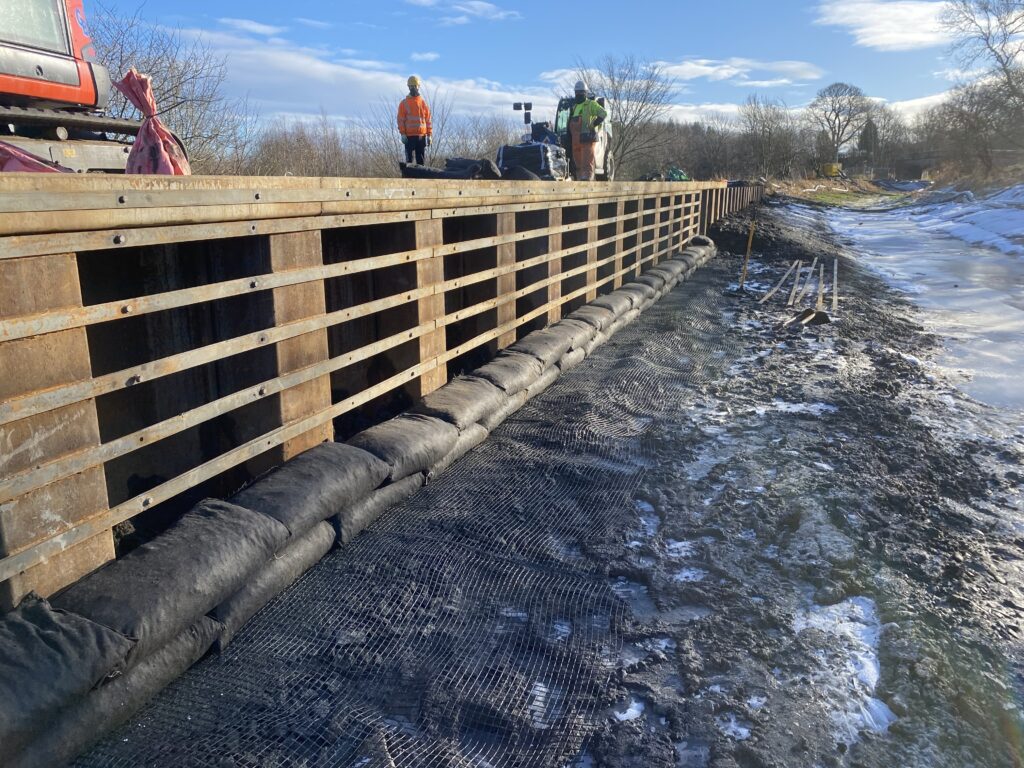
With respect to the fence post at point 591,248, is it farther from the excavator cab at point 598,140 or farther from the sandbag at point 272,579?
the excavator cab at point 598,140

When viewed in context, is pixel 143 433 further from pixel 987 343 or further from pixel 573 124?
pixel 573 124

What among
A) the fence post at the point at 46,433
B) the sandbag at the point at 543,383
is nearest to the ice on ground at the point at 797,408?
the sandbag at the point at 543,383

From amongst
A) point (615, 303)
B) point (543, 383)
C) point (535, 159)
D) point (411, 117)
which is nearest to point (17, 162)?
point (543, 383)

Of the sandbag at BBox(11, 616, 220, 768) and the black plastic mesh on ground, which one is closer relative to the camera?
the sandbag at BBox(11, 616, 220, 768)

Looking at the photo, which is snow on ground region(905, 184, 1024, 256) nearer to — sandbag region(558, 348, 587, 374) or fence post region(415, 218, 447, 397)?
sandbag region(558, 348, 587, 374)

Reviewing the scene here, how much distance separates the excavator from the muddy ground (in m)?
3.33

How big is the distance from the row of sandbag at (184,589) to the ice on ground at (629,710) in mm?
1351

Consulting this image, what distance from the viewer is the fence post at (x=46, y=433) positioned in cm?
228

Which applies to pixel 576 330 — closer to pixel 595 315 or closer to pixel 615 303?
pixel 595 315

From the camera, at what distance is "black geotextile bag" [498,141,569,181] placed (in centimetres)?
1538

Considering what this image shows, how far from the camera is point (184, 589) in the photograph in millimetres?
2459

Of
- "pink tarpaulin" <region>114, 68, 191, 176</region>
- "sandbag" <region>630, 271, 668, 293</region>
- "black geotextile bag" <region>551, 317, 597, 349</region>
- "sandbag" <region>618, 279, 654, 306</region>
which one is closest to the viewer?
"pink tarpaulin" <region>114, 68, 191, 176</region>

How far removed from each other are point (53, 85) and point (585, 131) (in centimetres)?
1026

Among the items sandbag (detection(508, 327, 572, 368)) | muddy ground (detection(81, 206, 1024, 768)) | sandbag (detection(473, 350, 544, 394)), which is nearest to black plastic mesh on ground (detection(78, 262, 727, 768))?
muddy ground (detection(81, 206, 1024, 768))
